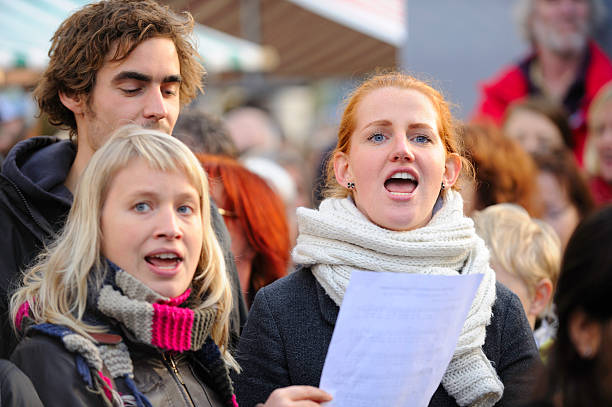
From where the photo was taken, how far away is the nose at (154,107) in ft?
10.2

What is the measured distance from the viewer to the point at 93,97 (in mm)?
3232

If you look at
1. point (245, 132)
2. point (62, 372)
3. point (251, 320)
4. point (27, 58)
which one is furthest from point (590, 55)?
point (62, 372)

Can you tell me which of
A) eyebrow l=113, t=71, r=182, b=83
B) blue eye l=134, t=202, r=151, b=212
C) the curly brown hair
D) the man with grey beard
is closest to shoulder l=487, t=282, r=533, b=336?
blue eye l=134, t=202, r=151, b=212

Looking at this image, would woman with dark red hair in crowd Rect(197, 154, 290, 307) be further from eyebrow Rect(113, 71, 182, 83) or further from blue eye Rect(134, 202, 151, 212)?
blue eye Rect(134, 202, 151, 212)

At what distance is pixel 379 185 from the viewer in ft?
8.58

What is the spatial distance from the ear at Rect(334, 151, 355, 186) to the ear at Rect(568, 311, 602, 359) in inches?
42.5

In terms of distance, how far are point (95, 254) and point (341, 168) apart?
2.71 feet

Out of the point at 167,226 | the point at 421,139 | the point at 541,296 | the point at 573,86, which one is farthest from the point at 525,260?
the point at 573,86

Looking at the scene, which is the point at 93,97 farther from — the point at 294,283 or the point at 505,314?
the point at 505,314

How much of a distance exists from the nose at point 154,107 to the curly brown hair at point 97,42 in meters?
A: 0.18

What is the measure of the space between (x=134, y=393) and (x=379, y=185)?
3.05ft

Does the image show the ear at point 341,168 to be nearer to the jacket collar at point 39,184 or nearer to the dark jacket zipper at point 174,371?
the dark jacket zipper at point 174,371

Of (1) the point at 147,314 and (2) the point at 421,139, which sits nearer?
(1) the point at 147,314

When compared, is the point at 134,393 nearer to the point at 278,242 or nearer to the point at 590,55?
the point at 278,242
